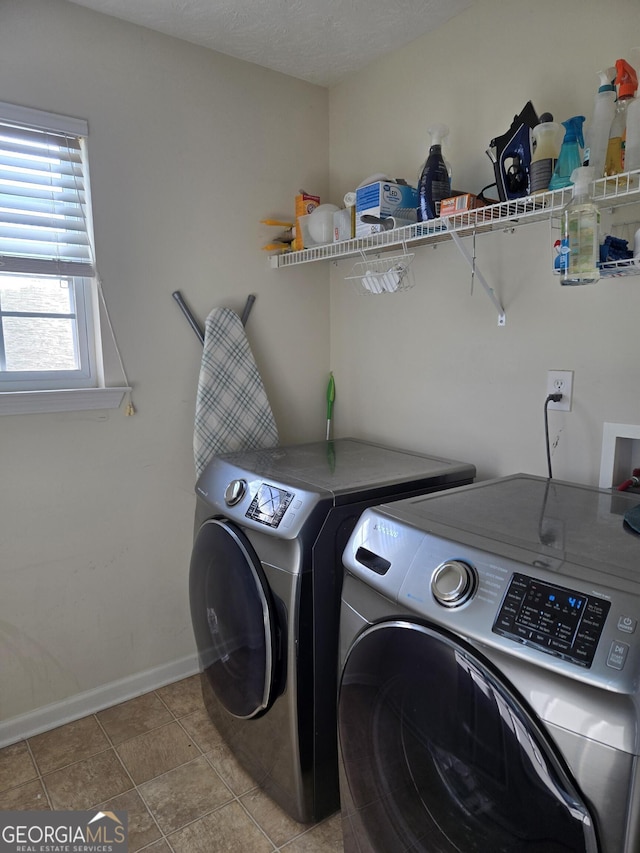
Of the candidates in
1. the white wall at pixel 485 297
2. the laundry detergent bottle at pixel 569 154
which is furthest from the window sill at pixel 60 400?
the laundry detergent bottle at pixel 569 154

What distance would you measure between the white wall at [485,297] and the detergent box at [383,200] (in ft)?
0.67

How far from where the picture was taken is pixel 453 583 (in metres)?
0.92

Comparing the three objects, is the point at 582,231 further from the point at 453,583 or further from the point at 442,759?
the point at 442,759

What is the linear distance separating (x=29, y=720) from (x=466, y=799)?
150cm

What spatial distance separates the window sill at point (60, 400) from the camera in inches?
64.2

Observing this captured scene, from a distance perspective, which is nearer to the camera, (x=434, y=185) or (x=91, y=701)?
(x=434, y=185)

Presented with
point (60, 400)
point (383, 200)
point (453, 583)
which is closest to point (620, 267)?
point (383, 200)

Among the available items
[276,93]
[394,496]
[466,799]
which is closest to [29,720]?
[394,496]

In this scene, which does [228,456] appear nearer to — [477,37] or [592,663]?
[592,663]

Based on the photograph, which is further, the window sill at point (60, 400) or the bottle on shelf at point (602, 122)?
the window sill at point (60, 400)

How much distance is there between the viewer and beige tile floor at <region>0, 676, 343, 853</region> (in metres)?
1.43

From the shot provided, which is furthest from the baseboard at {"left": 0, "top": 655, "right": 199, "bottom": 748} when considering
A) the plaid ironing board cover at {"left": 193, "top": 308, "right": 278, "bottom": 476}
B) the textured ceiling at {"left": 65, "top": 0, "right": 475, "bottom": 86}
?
the textured ceiling at {"left": 65, "top": 0, "right": 475, "bottom": 86}

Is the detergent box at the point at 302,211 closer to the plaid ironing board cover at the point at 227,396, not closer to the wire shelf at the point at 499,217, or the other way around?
the wire shelf at the point at 499,217

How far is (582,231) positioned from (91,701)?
79.7 inches
